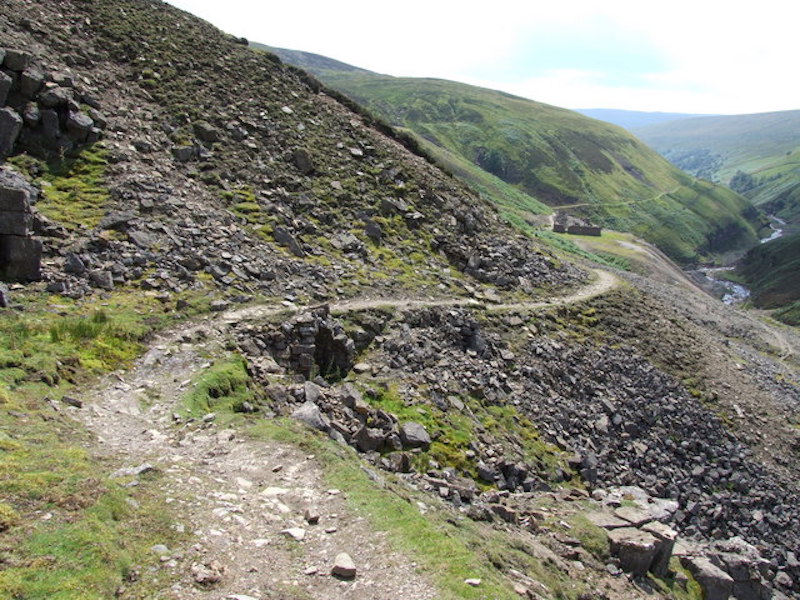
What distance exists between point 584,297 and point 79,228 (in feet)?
137

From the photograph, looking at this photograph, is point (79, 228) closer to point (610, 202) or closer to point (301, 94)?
point (301, 94)

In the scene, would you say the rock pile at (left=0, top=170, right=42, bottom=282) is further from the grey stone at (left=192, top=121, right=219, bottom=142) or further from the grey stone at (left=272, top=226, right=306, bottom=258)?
the grey stone at (left=192, top=121, right=219, bottom=142)

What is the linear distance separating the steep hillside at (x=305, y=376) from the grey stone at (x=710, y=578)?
18cm

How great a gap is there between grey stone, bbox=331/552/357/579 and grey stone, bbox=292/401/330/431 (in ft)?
28.3

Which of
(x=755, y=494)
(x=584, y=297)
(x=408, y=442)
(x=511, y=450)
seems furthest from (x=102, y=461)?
(x=584, y=297)

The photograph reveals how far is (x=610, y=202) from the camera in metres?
200

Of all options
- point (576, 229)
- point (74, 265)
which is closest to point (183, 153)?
point (74, 265)

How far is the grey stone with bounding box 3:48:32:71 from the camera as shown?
109 ft

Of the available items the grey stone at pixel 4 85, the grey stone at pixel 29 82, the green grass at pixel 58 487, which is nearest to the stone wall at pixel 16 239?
the green grass at pixel 58 487

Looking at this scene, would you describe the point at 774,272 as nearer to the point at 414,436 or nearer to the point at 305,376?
the point at 414,436

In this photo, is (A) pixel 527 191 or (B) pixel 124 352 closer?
(B) pixel 124 352

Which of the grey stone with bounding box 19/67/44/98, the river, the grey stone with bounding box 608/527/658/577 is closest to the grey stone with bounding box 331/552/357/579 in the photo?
the grey stone with bounding box 608/527/658/577

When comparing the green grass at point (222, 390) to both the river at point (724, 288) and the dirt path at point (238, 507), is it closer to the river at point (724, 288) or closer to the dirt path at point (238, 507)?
the dirt path at point (238, 507)

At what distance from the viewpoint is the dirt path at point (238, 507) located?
12.8 meters
